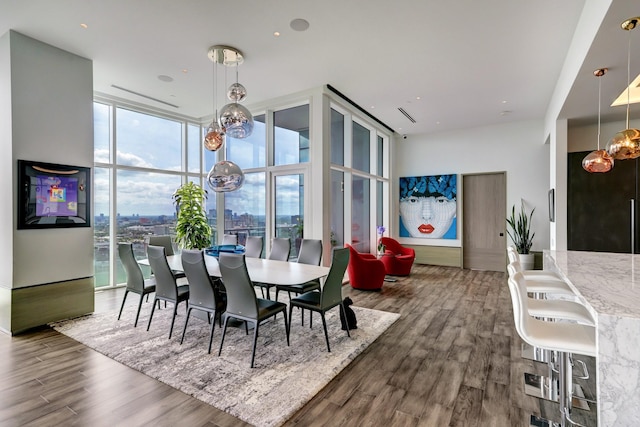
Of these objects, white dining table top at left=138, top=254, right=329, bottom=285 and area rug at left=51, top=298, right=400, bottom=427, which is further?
white dining table top at left=138, top=254, right=329, bottom=285

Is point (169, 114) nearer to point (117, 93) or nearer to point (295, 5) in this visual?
point (117, 93)

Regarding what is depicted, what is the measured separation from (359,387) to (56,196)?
4.26 metres

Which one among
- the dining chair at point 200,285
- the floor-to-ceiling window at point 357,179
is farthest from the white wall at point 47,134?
the floor-to-ceiling window at point 357,179

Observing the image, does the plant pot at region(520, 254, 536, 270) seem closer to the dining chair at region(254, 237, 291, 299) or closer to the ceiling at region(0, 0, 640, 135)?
the ceiling at region(0, 0, 640, 135)

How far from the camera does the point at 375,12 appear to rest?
10.7 feet

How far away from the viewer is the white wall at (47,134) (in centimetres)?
363

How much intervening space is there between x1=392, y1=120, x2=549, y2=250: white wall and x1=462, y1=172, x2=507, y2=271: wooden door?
0.17 meters

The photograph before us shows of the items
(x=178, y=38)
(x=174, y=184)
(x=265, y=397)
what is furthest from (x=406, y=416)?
Answer: (x=174, y=184)

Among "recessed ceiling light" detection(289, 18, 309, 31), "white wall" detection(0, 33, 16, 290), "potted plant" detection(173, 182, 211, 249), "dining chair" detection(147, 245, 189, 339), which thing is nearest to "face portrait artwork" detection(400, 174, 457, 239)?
"potted plant" detection(173, 182, 211, 249)

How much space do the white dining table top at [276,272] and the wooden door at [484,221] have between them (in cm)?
558

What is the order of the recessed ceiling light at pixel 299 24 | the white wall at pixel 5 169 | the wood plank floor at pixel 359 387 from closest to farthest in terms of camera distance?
the wood plank floor at pixel 359 387, the recessed ceiling light at pixel 299 24, the white wall at pixel 5 169

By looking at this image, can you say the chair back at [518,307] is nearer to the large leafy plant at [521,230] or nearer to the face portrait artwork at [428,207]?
the large leafy plant at [521,230]

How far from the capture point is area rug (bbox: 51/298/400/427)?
7.70 ft

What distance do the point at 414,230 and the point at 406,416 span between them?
6.71m
